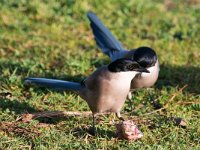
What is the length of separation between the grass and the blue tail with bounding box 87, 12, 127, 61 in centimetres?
28

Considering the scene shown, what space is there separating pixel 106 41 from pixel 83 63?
350 millimetres

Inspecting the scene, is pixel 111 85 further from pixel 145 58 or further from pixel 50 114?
pixel 145 58

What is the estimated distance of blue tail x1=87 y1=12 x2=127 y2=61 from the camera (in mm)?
6115

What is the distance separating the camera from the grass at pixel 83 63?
14.8 feet

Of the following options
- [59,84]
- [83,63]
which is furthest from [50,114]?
[83,63]

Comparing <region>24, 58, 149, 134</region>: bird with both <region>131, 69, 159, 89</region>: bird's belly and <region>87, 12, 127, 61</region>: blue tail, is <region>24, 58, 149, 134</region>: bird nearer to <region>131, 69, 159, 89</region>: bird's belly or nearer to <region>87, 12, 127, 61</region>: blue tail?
<region>131, 69, 159, 89</region>: bird's belly

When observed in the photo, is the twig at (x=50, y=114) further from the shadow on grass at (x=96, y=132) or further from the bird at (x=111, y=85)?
the bird at (x=111, y=85)

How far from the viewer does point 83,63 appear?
631cm

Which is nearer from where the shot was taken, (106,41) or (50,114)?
(50,114)

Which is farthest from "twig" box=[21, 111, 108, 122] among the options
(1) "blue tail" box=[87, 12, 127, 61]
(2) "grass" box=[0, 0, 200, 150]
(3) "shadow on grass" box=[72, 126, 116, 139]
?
(1) "blue tail" box=[87, 12, 127, 61]

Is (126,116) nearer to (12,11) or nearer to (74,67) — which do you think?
(74,67)

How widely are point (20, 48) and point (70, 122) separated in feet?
7.55

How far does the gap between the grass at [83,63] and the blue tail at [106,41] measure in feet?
0.93

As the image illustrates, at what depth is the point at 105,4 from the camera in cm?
852
